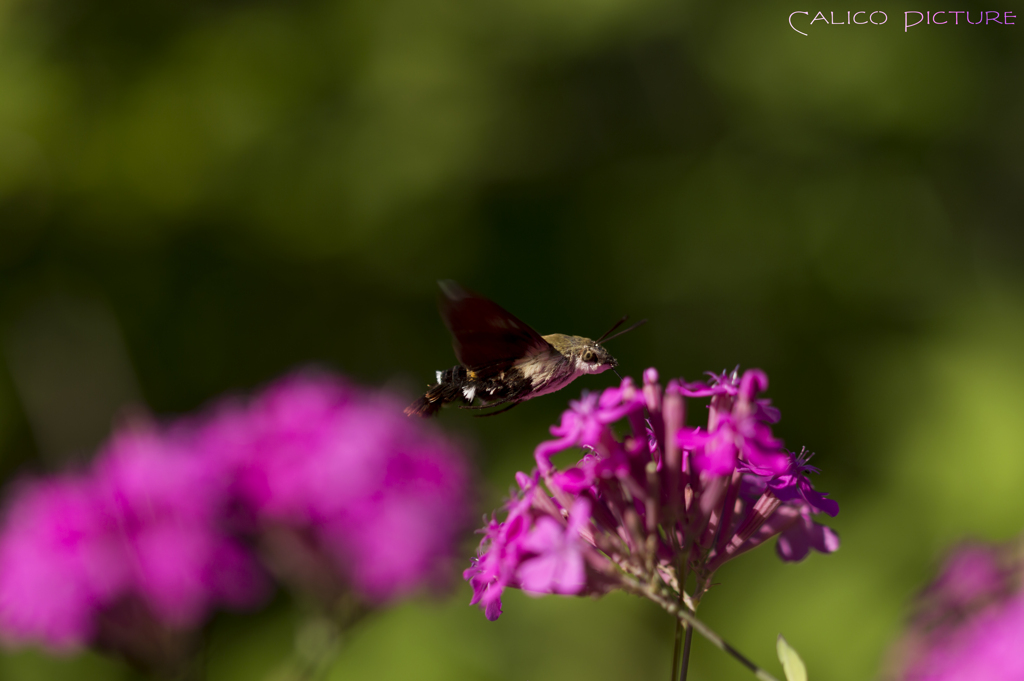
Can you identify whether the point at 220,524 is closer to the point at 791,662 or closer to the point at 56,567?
the point at 56,567

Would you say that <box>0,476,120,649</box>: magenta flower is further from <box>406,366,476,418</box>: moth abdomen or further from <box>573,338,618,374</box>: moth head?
<box>573,338,618,374</box>: moth head

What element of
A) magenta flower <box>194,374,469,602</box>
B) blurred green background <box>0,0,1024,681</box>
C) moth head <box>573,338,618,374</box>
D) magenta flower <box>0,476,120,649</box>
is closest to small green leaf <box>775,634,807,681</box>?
moth head <box>573,338,618,374</box>

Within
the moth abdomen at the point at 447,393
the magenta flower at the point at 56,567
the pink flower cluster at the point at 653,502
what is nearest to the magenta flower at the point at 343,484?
the magenta flower at the point at 56,567

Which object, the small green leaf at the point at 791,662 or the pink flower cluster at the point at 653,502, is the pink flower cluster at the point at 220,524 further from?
the small green leaf at the point at 791,662

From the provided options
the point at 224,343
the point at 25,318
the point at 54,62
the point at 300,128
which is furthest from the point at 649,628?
the point at 54,62

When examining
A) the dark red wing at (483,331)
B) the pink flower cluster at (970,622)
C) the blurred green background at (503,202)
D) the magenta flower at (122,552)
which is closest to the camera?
the pink flower cluster at (970,622)
